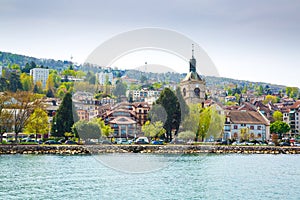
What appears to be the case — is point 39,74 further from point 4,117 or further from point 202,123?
point 202,123

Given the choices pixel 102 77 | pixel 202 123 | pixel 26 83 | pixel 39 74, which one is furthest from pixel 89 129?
pixel 39 74

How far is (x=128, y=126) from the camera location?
2574 inches

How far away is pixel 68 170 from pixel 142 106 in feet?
117

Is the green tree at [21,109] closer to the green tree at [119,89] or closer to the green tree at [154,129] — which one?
the green tree at [119,89]

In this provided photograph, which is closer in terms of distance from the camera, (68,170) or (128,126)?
(68,170)

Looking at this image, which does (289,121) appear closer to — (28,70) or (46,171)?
(46,171)

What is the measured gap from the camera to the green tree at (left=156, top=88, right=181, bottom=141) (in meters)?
54.5

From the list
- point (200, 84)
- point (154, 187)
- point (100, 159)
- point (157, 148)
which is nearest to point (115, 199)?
point (154, 187)

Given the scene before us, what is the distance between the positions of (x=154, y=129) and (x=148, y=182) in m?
29.8

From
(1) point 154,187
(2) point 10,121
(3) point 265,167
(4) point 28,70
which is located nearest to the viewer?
(1) point 154,187

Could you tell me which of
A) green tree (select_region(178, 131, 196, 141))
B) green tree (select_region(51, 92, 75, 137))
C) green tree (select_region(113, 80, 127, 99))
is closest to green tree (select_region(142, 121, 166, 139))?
green tree (select_region(178, 131, 196, 141))

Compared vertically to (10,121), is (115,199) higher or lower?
lower

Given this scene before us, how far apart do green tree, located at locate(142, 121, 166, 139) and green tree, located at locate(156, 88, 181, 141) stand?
0.71 metres

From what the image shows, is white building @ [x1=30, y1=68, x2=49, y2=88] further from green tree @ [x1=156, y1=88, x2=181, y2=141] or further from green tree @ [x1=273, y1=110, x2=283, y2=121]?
green tree @ [x1=156, y1=88, x2=181, y2=141]
